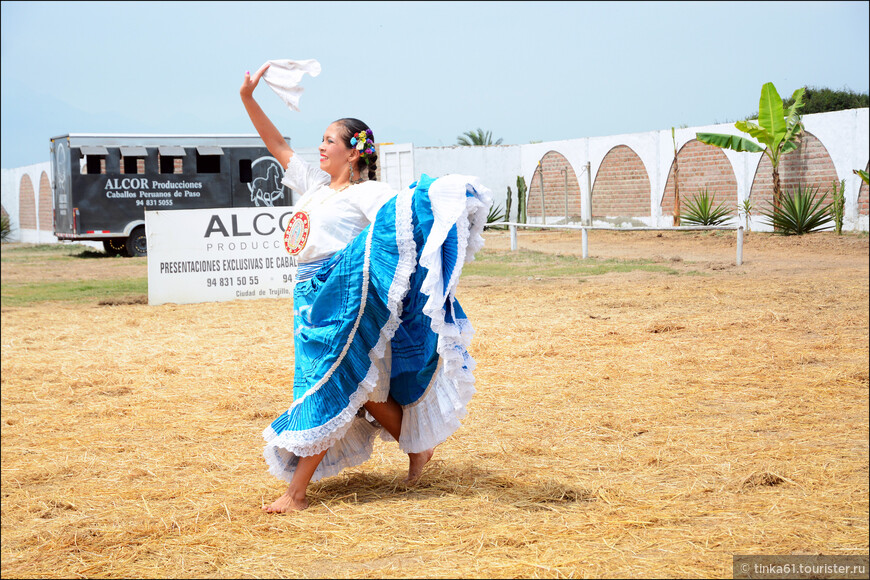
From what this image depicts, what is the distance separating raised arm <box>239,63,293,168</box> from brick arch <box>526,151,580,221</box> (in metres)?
22.9

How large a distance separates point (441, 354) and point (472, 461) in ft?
3.50

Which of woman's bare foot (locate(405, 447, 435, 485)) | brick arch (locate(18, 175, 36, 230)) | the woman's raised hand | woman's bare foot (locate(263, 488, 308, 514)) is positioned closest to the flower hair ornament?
the woman's raised hand

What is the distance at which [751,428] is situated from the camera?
4758 mm

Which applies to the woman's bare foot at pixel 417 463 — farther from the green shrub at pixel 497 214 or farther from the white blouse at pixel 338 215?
the green shrub at pixel 497 214

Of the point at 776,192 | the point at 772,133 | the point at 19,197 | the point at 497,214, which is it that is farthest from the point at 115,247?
the point at 776,192

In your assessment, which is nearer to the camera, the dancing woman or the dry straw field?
the dry straw field

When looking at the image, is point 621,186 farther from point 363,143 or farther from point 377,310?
point 377,310

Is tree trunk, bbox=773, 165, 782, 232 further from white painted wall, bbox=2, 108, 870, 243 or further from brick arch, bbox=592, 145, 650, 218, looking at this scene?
brick arch, bbox=592, 145, 650, 218

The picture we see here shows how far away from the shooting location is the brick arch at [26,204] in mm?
27922

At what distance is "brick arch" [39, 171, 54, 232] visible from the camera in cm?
2662

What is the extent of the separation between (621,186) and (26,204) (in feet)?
64.1

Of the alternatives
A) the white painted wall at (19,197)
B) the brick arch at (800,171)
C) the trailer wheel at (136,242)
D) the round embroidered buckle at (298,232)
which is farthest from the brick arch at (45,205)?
the round embroidered buckle at (298,232)

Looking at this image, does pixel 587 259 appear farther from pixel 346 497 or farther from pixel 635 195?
pixel 346 497

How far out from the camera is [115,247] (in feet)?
66.0
